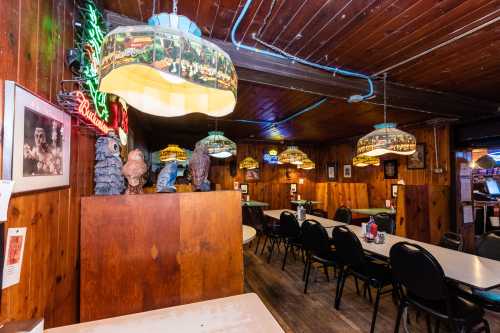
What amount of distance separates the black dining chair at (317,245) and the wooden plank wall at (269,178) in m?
4.05

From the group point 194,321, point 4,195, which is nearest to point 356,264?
point 194,321

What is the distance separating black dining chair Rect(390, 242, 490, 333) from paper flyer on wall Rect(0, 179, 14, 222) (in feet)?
7.06

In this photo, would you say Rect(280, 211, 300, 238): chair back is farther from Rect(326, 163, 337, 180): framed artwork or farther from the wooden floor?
Rect(326, 163, 337, 180): framed artwork

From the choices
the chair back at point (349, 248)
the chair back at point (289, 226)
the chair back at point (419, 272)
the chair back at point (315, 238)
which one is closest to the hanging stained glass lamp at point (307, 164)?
the chair back at point (289, 226)

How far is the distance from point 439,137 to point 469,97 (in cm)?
145

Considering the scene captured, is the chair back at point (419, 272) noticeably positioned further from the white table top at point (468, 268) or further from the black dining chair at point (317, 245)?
the black dining chair at point (317, 245)

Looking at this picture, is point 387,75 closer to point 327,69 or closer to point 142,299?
point 327,69

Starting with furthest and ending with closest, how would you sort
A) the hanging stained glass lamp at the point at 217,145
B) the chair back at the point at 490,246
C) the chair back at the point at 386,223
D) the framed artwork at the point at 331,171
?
the framed artwork at the point at 331,171 < the chair back at the point at 386,223 < the hanging stained glass lamp at the point at 217,145 < the chair back at the point at 490,246

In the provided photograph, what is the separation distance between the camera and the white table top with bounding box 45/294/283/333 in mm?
964

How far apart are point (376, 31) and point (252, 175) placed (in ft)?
19.1

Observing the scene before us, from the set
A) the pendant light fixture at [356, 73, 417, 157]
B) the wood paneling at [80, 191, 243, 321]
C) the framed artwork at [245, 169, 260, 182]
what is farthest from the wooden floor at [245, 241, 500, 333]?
the framed artwork at [245, 169, 260, 182]

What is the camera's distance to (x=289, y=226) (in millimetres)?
3754

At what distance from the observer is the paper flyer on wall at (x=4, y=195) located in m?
0.72

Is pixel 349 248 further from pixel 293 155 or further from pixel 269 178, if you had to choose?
pixel 269 178
